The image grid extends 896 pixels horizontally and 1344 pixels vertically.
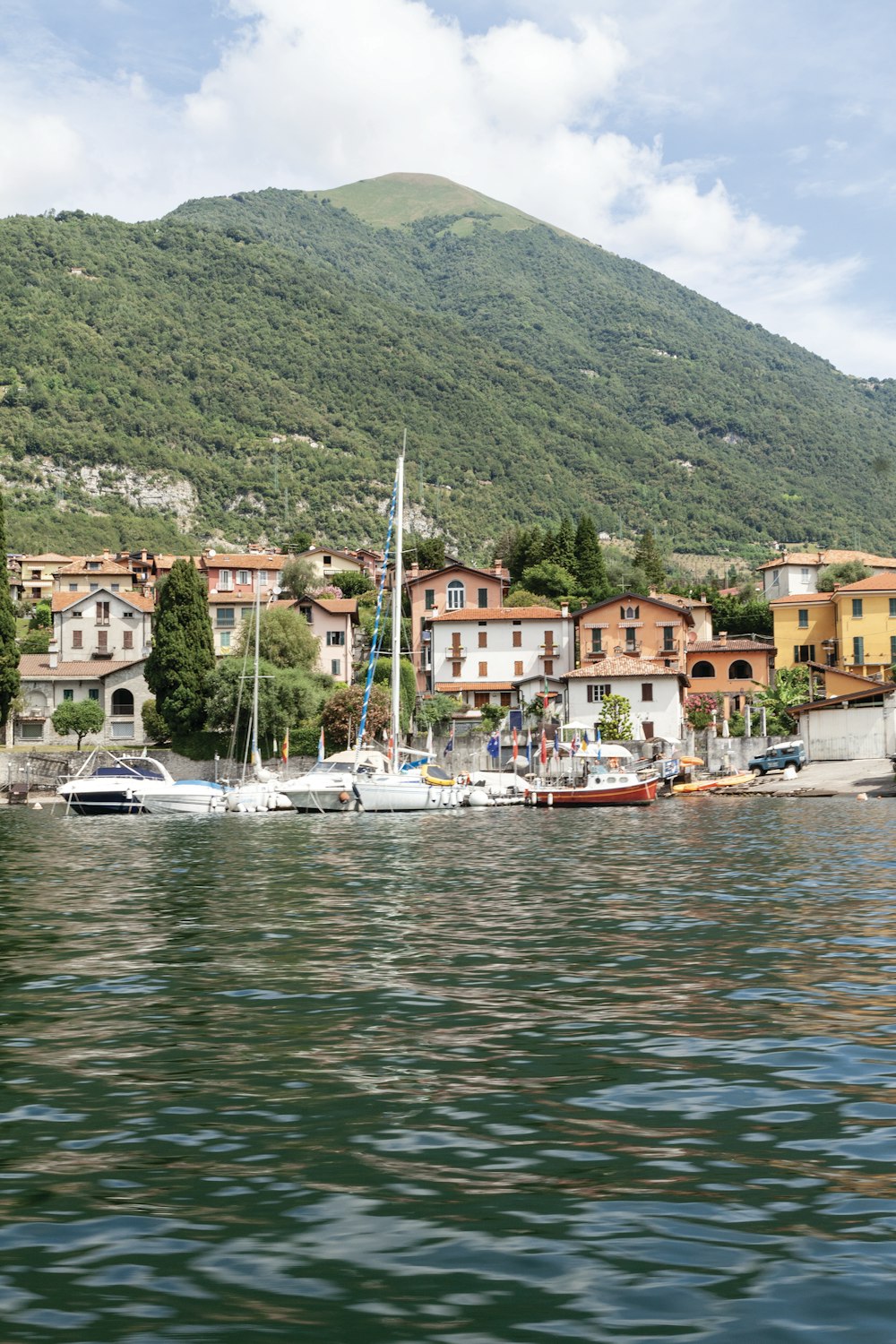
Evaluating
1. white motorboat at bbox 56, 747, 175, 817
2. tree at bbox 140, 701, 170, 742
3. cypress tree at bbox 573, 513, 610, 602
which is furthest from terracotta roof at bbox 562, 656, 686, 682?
white motorboat at bbox 56, 747, 175, 817

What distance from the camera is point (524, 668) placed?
328 feet

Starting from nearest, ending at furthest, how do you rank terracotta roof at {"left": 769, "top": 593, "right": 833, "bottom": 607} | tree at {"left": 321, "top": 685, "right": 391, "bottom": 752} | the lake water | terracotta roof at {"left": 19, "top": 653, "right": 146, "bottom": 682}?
the lake water → tree at {"left": 321, "top": 685, "right": 391, "bottom": 752} → terracotta roof at {"left": 19, "top": 653, "right": 146, "bottom": 682} → terracotta roof at {"left": 769, "top": 593, "right": 833, "bottom": 607}

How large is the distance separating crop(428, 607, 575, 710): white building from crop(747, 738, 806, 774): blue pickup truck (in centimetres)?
→ 2203

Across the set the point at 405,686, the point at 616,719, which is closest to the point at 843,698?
the point at 616,719

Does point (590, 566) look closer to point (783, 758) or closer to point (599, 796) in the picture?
point (783, 758)

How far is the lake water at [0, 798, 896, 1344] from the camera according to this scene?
6.83 meters

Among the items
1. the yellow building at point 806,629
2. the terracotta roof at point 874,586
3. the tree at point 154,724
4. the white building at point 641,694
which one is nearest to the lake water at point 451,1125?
the white building at point 641,694

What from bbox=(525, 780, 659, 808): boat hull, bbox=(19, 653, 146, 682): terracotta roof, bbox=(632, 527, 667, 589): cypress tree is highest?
bbox=(632, 527, 667, 589): cypress tree

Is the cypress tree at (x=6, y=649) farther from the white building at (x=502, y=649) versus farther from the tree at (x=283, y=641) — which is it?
the white building at (x=502, y=649)

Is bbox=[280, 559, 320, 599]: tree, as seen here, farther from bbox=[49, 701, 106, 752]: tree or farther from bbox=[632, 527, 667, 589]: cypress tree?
bbox=[632, 527, 667, 589]: cypress tree

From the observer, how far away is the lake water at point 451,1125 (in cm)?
683

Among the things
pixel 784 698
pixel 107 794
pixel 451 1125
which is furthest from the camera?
pixel 784 698

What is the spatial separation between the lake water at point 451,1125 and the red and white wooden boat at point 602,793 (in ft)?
142

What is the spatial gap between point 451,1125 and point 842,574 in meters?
118
